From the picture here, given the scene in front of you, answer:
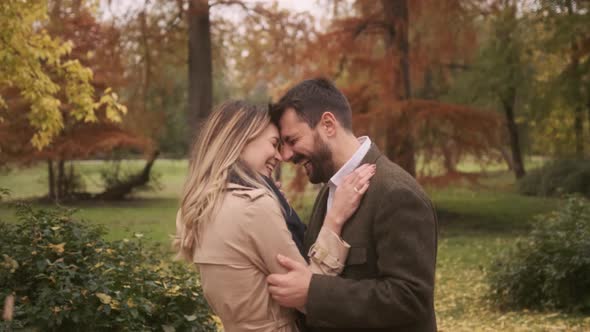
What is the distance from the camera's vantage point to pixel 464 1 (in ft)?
61.7

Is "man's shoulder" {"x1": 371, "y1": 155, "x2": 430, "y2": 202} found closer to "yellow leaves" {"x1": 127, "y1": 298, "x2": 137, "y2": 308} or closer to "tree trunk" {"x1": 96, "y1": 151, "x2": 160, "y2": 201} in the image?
"yellow leaves" {"x1": 127, "y1": 298, "x2": 137, "y2": 308}

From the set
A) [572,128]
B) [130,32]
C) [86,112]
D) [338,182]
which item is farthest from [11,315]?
[572,128]

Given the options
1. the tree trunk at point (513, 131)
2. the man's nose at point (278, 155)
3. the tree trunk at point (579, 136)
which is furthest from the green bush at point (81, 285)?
the tree trunk at point (513, 131)

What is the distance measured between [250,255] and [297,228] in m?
0.42

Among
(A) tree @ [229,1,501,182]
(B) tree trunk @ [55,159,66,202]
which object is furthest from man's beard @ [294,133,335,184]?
(B) tree trunk @ [55,159,66,202]

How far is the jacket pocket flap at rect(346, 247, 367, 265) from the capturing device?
9.89 ft

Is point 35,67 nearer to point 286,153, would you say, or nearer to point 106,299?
point 106,299

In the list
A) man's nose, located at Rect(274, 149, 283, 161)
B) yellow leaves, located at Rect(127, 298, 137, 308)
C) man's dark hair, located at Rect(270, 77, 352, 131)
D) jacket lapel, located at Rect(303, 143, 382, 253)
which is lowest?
yellow leaves, located at Rect(127, 298, 137, 308)

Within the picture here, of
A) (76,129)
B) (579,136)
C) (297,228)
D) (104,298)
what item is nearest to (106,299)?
(104,298)

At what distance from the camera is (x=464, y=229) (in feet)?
62.9

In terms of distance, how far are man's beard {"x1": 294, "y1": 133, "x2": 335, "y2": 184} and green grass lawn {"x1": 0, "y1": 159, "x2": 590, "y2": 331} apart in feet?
10.7

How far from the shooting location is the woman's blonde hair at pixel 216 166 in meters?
3.08

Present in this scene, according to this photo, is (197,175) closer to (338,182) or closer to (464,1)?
(338,182)

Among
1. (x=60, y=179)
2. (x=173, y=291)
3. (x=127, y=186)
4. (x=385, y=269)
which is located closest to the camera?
(x=385, y=269)
